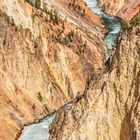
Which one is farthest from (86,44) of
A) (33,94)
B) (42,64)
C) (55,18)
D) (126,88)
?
(126,88)

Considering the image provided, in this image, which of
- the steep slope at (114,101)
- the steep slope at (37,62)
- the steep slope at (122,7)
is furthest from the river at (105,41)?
the steep slope at (114,101)

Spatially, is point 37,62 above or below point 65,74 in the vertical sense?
above

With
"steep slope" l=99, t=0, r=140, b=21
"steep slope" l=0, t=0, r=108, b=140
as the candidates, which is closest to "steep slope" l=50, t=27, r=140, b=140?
"steep slope" l=0, t=0, r=108, b=140

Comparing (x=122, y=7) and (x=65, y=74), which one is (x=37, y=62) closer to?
Result: (x=65, y=74)

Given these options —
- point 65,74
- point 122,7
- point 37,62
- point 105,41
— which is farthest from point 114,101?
point 122,7

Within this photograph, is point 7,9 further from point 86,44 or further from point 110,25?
Answer: point 110,25

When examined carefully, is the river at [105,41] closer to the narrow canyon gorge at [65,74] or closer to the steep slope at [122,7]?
the narrow canyon gorge at [65,74]

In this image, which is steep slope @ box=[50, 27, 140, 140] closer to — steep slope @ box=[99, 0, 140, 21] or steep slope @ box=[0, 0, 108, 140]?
steep slope @ box=[0, 0, 108, 140]
